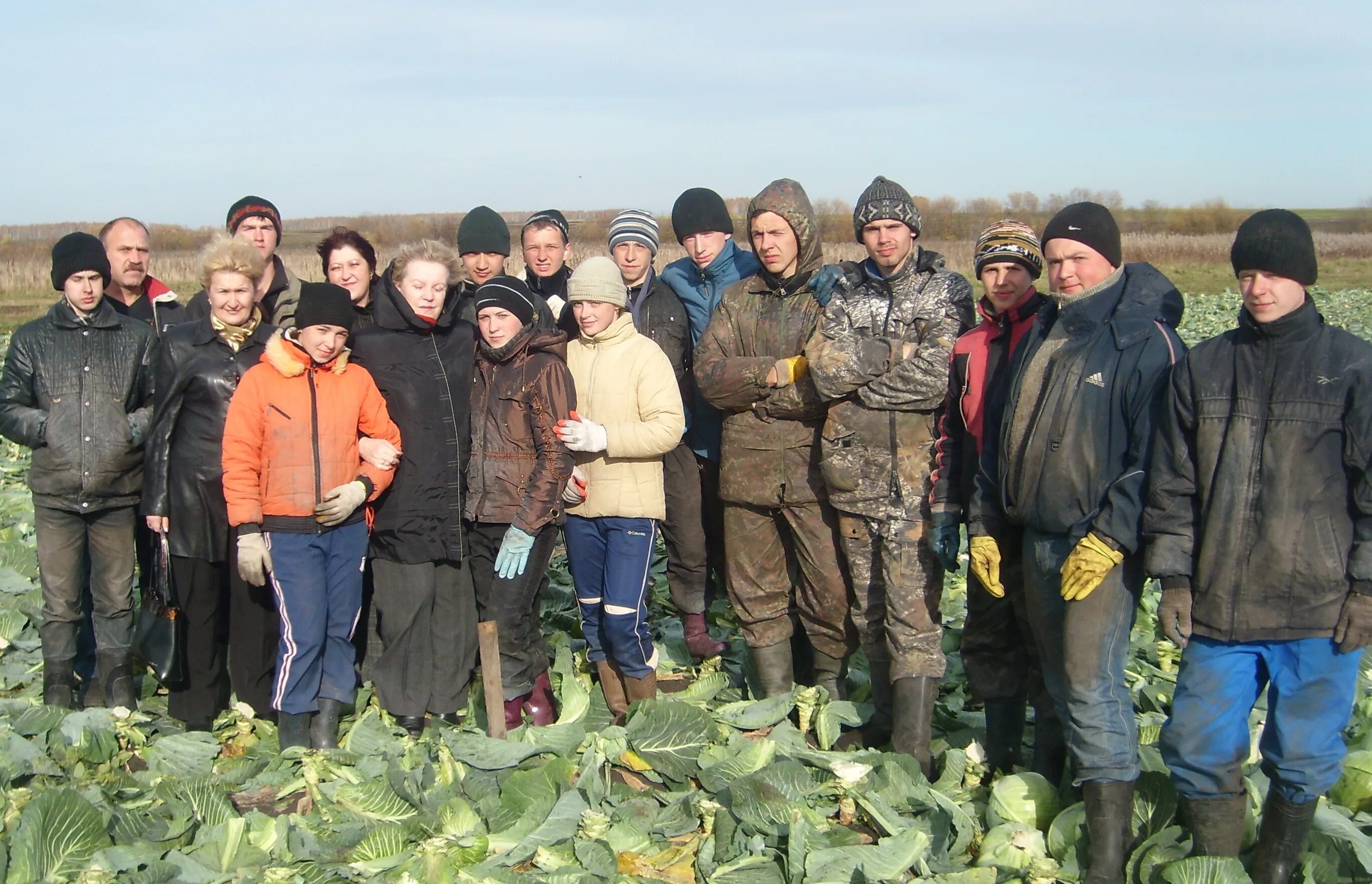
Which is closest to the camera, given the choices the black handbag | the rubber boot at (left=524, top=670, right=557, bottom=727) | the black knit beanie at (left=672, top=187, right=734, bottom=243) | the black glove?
the black glove

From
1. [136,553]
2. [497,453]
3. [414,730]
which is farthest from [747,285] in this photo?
[136,553]

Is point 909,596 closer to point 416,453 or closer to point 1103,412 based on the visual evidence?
point 1103,412

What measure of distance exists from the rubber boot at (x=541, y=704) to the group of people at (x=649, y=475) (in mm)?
21

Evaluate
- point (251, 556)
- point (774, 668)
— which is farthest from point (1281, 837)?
point (251, 556)

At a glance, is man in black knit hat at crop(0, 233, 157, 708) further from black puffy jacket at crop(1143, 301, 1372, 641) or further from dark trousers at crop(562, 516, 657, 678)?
black puffy jacket at crop(1143, 301, 1372, 641)

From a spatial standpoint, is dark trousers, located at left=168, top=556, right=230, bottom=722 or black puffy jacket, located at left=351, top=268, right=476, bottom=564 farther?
dark trousers, located at left=168, top=556, right=230, bottom=722

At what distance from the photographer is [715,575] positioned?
5910 millimetres

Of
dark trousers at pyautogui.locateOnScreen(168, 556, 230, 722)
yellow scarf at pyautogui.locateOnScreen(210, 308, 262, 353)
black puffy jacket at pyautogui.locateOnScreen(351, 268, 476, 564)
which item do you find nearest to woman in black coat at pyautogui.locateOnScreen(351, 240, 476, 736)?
black puffy jacket at pyautogui.locateOnScreen(351, 268, 476, 564)

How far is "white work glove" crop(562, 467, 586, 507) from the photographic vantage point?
13.3ft

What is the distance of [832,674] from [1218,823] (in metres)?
1.75

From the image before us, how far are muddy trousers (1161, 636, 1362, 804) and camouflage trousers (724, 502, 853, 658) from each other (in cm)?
151

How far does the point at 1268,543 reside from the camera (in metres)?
2.80

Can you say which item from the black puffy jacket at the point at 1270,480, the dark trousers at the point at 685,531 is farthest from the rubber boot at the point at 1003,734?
the dark trousers at the point at 685,531

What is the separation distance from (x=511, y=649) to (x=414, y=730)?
0.55 m
